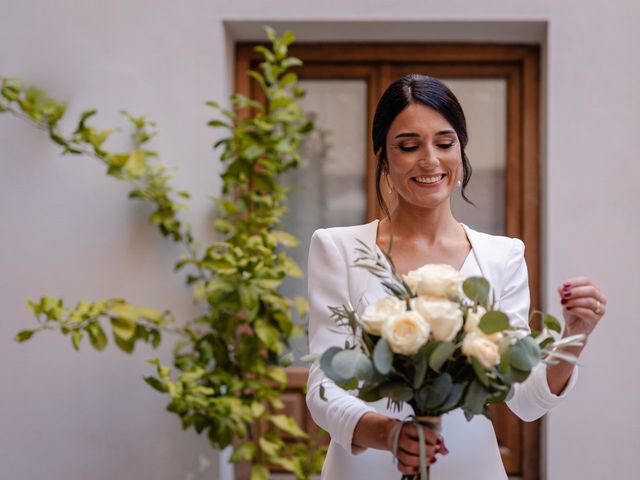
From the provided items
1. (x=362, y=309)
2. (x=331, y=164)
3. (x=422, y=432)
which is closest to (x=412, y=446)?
(x=422, y=432)

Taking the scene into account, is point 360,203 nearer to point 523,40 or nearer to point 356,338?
point 523,40

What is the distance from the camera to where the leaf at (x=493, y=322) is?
1.20 metres

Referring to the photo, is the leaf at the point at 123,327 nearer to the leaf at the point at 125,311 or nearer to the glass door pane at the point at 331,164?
the leaf at the point at 125,311

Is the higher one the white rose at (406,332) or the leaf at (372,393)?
the white rose at (406,332)

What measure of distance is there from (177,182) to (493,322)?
225 centimetres

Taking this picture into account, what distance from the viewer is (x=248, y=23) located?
3293 millimetres

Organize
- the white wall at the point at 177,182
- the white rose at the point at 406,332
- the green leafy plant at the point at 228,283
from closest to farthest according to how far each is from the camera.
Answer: the white rose at the point at 406,332, the green leafy plant at the point at 228,283, the white wall at the point at 177,182

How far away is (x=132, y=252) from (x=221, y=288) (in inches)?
20.7

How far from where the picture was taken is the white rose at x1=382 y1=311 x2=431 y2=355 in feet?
3.87

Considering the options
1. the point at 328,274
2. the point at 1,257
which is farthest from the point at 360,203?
the point at 328,274

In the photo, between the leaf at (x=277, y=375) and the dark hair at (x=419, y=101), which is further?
the leaf at (x=277, y=375)

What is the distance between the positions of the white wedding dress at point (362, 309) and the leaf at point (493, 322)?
0.33 meters

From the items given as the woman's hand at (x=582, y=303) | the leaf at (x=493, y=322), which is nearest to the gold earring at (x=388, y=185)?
the woman's hand at (x=582, y=303)

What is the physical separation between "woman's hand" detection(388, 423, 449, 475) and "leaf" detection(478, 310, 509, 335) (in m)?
0.18
